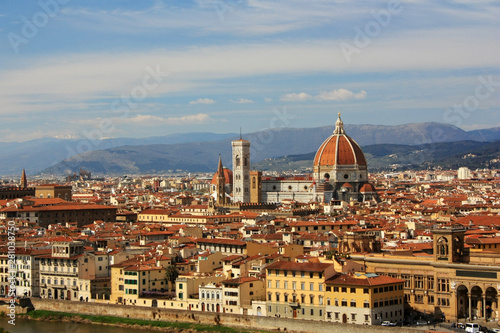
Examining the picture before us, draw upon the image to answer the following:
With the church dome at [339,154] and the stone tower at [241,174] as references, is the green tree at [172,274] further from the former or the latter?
the church dome at [339,154]

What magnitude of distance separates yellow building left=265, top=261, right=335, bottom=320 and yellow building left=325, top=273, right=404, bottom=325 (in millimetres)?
473

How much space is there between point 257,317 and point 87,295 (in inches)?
440

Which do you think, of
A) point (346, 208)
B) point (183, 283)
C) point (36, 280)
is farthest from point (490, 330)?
point (346, 208)

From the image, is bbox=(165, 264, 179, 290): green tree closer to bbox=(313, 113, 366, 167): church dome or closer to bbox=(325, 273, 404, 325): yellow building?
bbox=(325, 273, 404, 325): yellow building

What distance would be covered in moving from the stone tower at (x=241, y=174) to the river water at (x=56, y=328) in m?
64.8

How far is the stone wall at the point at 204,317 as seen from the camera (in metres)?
35.6

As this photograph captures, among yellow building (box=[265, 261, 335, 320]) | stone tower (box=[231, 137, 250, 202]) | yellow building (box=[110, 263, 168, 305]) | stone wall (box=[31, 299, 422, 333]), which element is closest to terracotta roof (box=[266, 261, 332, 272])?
yellow building (box=[265, 261, 335, 320])

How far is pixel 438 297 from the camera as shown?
37219 millimetres

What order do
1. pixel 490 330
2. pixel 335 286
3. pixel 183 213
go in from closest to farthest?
pixel 490 330 < pixel 335 286 < pixel 183 213

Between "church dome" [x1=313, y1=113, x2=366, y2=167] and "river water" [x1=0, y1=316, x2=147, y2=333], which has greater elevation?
"church dome" [x1=313, y1=113, x2=366, y2=167]

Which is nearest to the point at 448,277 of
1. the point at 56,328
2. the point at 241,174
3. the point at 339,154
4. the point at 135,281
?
the point at 135,281

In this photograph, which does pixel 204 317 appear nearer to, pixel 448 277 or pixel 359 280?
pixel 359 280

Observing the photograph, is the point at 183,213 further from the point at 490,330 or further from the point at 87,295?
the point at 490,330

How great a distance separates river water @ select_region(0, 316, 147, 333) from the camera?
41.9 metres
